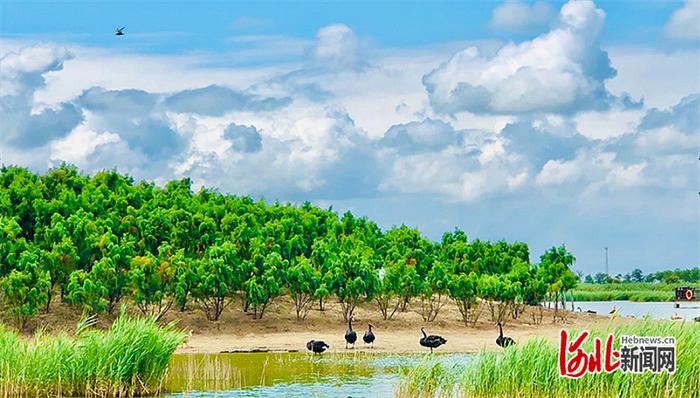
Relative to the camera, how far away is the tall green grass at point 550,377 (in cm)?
1823

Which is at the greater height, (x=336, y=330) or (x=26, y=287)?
(x=26, y=287)

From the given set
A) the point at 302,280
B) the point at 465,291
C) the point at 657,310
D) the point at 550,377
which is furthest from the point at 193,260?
the point at 657,310

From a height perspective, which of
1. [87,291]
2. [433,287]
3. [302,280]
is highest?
[302,280]

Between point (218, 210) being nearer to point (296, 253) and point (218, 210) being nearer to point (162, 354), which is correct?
point (296, 253)

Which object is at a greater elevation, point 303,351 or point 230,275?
point 230,275

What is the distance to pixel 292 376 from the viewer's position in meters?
27.5

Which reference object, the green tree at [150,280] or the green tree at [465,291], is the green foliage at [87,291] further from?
the green tree at [465,291]

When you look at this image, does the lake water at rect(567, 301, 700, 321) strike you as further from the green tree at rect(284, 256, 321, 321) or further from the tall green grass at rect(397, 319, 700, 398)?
the tall green grass at rect(397, 319, 700, 398)

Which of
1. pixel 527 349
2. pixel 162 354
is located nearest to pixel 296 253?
pixel 162 354

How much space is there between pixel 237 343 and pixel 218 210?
386 inches

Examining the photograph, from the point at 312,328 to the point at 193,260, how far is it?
5679mm

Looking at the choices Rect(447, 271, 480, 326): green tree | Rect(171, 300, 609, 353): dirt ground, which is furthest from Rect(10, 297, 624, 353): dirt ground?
Rect(447, 271, 480, 326): green tree

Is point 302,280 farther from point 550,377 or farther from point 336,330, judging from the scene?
point 550,377

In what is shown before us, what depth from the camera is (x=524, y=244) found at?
2293 inches
